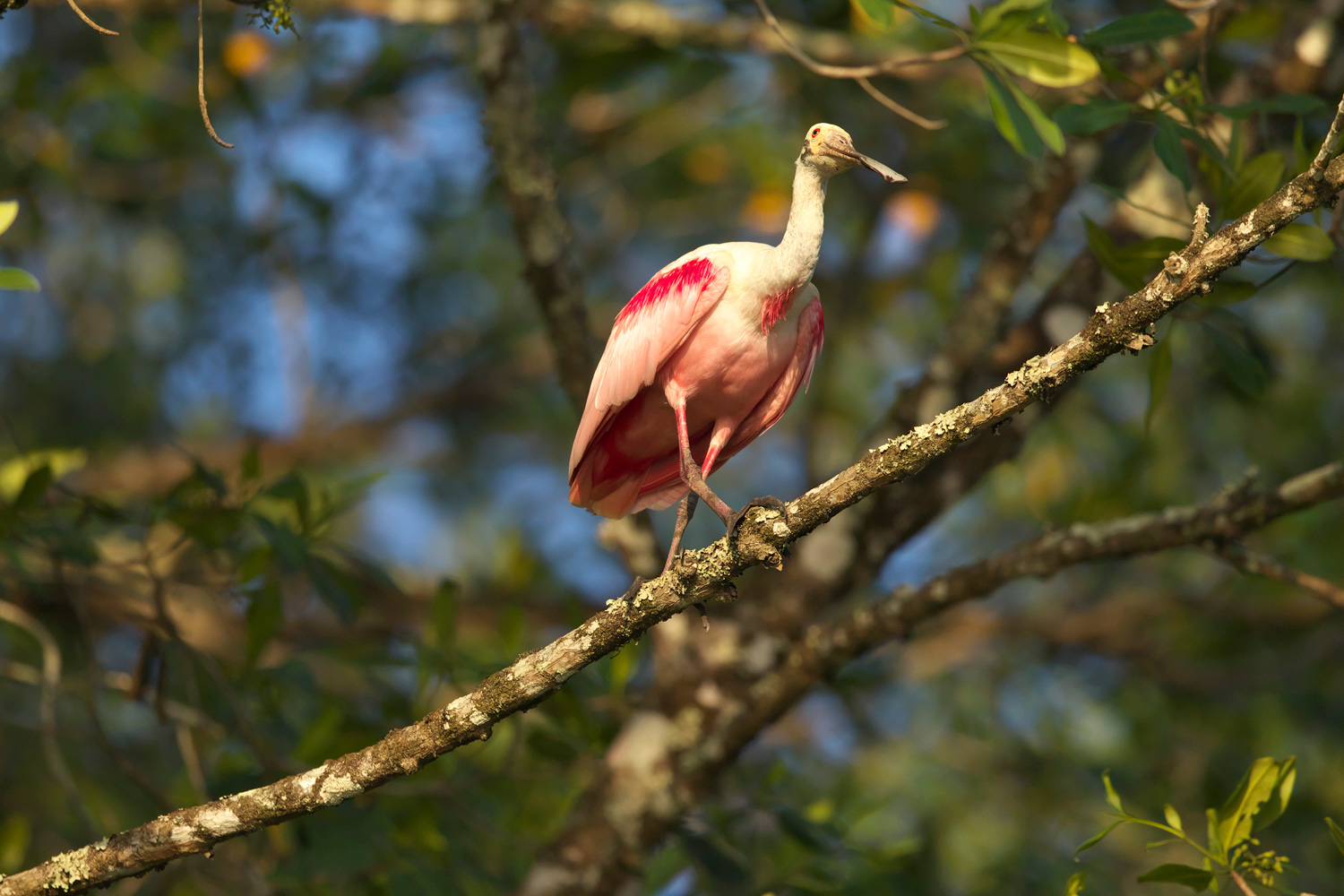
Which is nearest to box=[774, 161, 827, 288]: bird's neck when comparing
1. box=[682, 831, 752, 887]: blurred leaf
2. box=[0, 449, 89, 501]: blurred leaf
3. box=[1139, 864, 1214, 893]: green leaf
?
box=[1139, 864, 1214, 893]: green leaf

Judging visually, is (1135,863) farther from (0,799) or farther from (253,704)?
(0,799)

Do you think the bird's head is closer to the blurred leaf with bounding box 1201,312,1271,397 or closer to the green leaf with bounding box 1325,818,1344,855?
the blurred leaf with bounding box 1201,312,1271,397

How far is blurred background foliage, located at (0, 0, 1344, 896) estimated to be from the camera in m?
4.23

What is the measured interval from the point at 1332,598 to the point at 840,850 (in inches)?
83.0

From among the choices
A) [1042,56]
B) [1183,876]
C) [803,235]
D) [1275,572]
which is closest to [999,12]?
[1042,56]

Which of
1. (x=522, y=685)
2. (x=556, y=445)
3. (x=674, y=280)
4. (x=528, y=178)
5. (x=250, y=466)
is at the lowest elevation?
(x=522, y=685)

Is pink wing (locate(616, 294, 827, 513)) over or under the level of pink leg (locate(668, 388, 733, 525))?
over

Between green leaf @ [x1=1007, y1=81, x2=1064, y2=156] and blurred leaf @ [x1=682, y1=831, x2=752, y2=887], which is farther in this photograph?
blurred leaf @ [x1=682, y1=831, x2=752, y2=887]

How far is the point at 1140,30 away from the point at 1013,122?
1.84ft

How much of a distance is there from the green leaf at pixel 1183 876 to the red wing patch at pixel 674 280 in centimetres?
206

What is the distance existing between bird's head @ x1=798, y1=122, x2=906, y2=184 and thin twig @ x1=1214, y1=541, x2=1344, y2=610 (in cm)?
173

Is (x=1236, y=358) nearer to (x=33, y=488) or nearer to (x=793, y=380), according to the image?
(x=793, y=380)

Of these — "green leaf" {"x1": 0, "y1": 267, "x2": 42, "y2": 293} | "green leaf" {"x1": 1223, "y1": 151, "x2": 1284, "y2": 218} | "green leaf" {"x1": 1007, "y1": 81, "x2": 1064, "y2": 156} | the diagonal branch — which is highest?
"green leaf" {"x1": 0, "y1": 267, "x2": 42, "y2": 293}

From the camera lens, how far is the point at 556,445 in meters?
9.88
